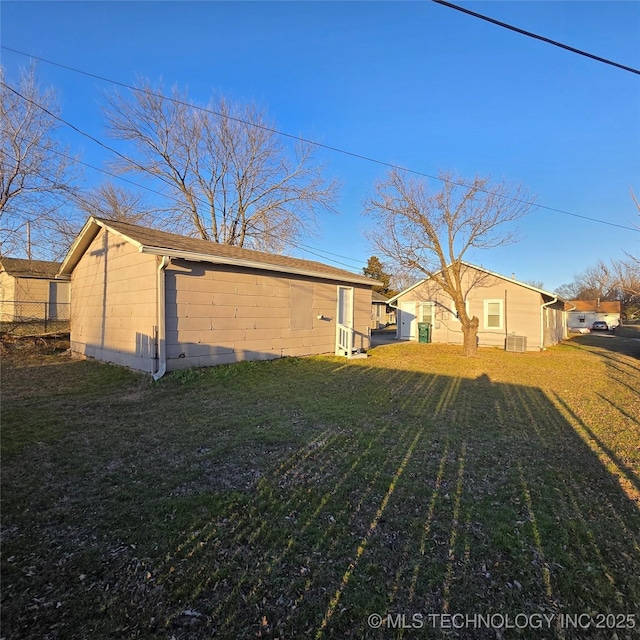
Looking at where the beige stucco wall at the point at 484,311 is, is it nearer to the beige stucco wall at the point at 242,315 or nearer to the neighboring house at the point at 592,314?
the beige stucco wall at the point at 242,315

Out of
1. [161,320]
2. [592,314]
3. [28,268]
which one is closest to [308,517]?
[161,320]

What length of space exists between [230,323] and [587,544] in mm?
7944

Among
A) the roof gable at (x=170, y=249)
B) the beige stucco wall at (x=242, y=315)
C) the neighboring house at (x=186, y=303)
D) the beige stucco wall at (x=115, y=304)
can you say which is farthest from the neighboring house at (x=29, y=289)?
the beige stucco wall at (x=242, y=315)

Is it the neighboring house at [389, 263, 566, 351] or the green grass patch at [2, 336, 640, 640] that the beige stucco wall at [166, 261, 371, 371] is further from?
the neighboring house at [389, 263, 566, 351]

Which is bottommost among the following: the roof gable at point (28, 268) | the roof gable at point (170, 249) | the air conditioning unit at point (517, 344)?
the air conditioning unit at point (517, 344)

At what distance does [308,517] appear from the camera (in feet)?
9.16

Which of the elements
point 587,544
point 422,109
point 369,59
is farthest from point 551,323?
point 587,544

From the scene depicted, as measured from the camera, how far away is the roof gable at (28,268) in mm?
20656

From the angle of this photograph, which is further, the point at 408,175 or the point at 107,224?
the point at 408,175

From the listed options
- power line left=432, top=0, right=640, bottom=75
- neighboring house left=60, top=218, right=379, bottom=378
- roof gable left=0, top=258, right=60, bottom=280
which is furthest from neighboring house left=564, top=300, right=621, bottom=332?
roof gable left=0, top=258, right=60, bottom=280

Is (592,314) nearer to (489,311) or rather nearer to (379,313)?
(379,313)

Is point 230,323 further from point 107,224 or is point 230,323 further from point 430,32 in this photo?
point 430,32

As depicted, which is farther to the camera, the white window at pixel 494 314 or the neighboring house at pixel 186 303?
the white window at pixel 494 314

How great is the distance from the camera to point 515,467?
3.78 m
